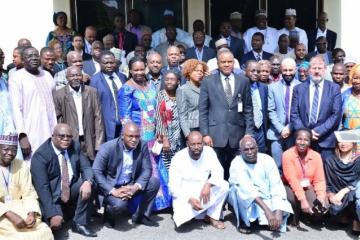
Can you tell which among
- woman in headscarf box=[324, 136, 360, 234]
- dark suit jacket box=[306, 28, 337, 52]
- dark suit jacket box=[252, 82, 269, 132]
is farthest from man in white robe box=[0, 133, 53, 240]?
dark suit jacket box=[306, 28, 337, 52]

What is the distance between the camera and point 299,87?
6.63m

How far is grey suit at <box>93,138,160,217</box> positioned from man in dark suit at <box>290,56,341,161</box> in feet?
6.00

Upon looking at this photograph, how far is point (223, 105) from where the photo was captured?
634cm

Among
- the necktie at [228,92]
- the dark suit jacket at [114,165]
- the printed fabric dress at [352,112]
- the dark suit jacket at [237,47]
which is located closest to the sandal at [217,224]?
the dark suit jacket at [114,165]

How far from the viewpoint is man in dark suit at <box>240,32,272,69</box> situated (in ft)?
27.0

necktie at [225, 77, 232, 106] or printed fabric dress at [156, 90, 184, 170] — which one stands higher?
necktie at [225, 77, 232, 106]

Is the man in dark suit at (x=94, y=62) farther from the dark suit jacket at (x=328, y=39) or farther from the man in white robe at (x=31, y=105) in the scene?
the dark suit jacket at (x=328, y=39)

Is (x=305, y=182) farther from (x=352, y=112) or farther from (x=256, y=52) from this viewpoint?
(x=256, y=52)

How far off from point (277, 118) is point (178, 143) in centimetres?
128

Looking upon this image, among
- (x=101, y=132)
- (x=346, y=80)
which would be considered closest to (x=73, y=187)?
(x=101, y=132)

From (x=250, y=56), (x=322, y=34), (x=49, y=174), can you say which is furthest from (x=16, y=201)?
(x=322, y=34)

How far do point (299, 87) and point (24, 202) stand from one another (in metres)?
3.37

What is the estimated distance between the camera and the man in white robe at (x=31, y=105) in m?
6.12

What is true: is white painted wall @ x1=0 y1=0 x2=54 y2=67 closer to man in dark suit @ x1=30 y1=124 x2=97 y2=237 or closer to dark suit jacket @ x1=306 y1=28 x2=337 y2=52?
man in dark suit @ x1=30 y1=124 x2=97 y2=237
